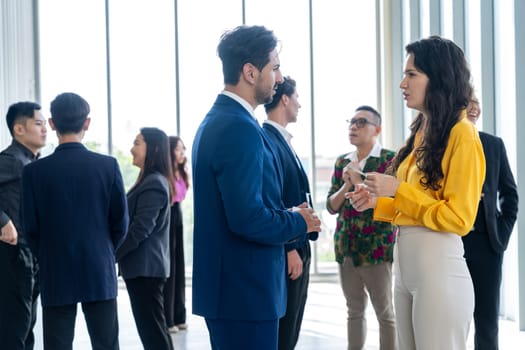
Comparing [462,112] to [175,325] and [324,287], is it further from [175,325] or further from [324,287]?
[324,287]

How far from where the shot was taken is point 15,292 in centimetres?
380

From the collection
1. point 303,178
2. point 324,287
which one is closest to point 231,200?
point 303,178

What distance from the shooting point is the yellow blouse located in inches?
89.5

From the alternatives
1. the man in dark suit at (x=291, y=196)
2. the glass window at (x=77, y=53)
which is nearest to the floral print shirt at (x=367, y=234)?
the man in dark suit at (x=291, y=196)

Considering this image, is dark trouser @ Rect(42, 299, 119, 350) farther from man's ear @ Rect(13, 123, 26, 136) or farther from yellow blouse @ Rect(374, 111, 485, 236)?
yellow blouse @ Rect(374, 111, 485, 236)

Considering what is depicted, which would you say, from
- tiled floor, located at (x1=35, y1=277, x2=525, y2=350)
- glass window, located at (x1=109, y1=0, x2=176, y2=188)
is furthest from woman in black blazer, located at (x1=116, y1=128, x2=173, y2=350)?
glass window, located at (x1=109, y1=0, x2=176, y2=188)

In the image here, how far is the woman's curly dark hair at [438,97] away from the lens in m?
2.36

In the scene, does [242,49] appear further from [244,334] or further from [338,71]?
[338,71]

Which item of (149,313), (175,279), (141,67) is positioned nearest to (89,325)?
(149,313)

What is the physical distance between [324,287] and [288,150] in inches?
230

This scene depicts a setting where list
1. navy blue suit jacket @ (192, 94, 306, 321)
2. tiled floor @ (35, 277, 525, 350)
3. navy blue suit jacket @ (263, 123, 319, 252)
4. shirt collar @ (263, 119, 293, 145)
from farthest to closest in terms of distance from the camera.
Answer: tiled floor @ (35, 277, 525, 350)
shirt collar @ (263, 119, 293, 145)
navy blue suit jacket @ (263, 123, 319, 252)
navy blue suit jacket @ (192, 94, 306, 321)

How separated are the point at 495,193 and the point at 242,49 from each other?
222 cm

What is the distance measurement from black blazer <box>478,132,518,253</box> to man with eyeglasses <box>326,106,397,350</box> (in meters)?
0.64

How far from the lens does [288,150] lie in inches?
132
